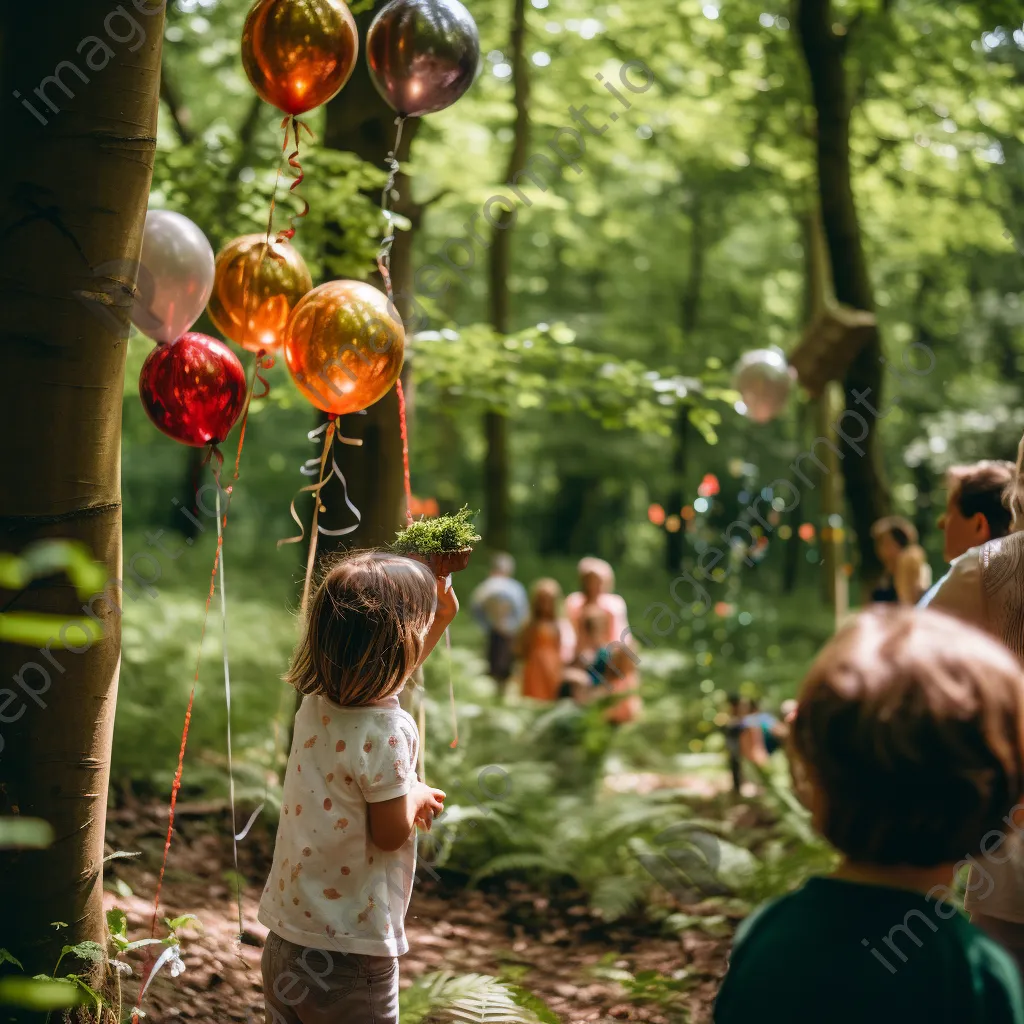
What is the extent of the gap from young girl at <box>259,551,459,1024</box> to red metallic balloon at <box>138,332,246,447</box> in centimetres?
131

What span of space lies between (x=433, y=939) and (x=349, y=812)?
2590 mm

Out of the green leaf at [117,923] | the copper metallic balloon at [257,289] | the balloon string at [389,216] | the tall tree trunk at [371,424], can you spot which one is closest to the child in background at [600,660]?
the tall tree trunk at [371,424]

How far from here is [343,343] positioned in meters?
3.05

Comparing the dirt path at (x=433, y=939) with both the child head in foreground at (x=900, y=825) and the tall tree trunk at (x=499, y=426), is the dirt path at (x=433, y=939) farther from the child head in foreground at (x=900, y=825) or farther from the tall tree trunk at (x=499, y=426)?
the tall tree trunk at (x=499, y=426)

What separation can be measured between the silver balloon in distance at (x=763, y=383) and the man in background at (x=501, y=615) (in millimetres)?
2882

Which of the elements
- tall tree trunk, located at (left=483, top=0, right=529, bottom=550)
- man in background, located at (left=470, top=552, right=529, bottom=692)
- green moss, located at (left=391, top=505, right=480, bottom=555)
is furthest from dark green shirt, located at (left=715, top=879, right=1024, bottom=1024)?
tall tree trunk, located at (left=483, top=0, right=529, bottom=550)

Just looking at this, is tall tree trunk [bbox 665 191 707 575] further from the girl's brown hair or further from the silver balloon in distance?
the girl's brown hair

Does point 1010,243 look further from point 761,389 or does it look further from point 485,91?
point 485,91

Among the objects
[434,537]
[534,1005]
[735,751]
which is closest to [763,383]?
[735,751]

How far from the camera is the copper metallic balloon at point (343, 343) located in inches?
120

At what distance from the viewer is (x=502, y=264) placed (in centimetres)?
1391

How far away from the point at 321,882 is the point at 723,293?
19.7 metres

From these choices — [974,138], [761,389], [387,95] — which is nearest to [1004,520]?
[387,95]

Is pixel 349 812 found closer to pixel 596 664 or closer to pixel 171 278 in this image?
pixel 171 278
